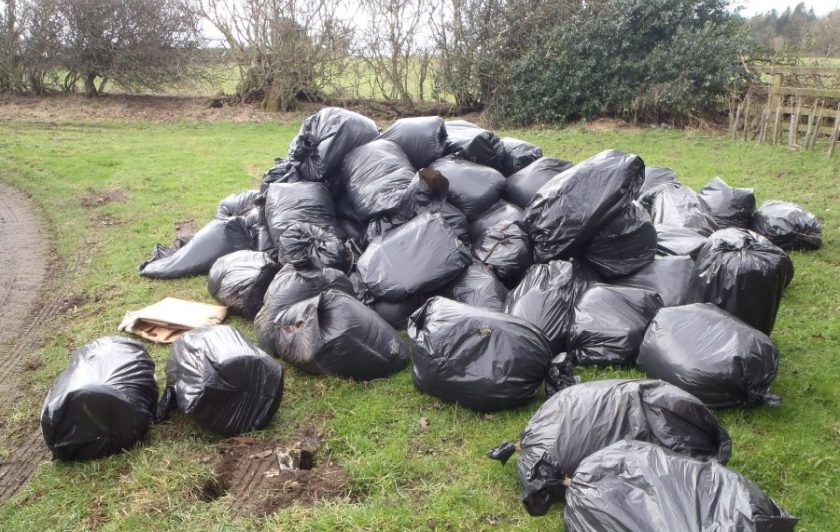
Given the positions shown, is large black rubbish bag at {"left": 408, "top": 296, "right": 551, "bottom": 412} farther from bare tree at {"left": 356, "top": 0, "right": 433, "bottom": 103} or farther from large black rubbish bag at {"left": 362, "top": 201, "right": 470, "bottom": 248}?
bare tree at {"left": 356, "top": 0, "right": 433, "bottom": 103}


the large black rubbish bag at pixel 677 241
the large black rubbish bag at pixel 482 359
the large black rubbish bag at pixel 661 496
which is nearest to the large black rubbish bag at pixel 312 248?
the large black rubbish bag at pixel 482 359

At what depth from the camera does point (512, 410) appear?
9.89 feet

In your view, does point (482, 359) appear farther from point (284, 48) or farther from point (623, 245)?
point (284, 48)

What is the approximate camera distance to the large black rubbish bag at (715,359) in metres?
2.84

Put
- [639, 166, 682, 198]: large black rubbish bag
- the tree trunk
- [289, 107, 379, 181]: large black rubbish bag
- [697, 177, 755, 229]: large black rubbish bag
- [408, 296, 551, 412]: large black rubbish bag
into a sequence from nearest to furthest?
[408, 296, 551, 412]: large black rubbish bag < [289, 107, 379, 181]: large black rubbish bag < [697, 177, 755, 229]: large black rubbish bag < [639, 166, 682, 198]: large black rubbish bag < the tree trunk

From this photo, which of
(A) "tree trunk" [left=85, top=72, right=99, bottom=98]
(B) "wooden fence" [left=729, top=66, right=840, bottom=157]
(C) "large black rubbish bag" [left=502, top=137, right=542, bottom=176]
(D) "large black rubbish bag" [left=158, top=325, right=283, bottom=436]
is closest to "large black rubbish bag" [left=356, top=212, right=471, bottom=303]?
(D) "large black rubbish bag" [left=158, top=325, right=283, bottom=436]

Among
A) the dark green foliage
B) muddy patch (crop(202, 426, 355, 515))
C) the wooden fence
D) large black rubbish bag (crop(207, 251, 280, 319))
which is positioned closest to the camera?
muddy patch (crop(202, 426, 355, 515))

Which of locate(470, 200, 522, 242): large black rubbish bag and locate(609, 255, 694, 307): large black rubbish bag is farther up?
locate(470, 200, 522, 242): large black rubbish bag

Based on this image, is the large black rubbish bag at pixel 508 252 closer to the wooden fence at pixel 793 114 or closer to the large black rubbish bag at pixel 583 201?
the large black rubbish bag at pixel 583 201

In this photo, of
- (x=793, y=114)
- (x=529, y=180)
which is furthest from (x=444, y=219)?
(x=793, y=114)

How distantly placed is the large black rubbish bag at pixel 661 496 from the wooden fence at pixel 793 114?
7.34 meters

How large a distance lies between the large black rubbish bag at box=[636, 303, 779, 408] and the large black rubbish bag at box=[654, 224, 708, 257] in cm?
98

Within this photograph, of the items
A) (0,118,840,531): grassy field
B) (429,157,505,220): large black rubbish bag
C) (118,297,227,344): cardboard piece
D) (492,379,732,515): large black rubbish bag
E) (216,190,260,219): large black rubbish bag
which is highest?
(429,157,505,220): large black rubbish bag

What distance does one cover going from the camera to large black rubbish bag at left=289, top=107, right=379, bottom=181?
4695 millimetres
